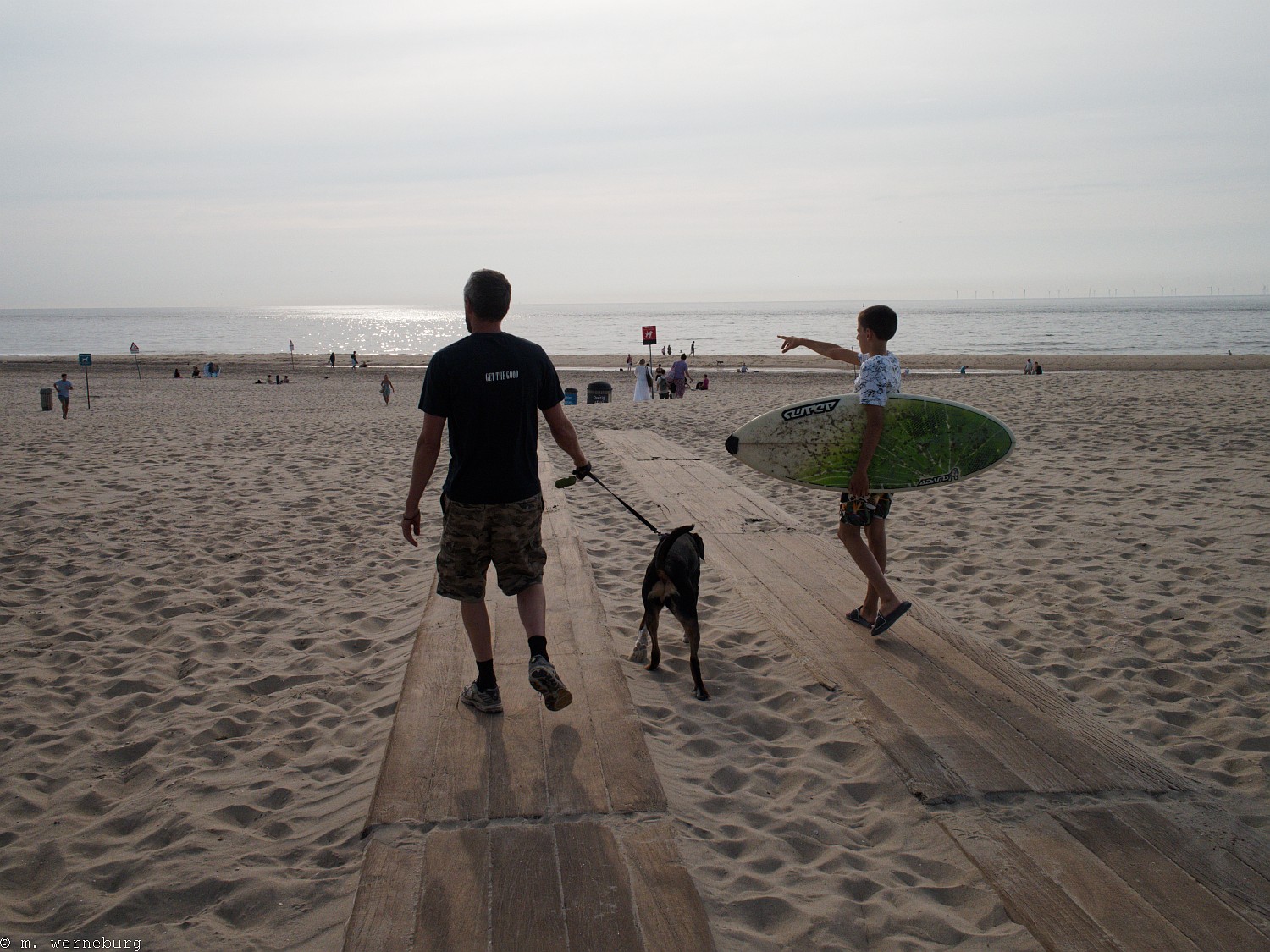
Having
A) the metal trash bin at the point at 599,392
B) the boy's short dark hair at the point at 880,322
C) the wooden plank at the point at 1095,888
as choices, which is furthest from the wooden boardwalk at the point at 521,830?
the metal trash bin at the point at 599,392

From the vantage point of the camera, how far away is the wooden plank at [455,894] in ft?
7.02

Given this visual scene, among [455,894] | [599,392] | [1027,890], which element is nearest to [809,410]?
[1027,890]

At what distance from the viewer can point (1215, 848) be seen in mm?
2596

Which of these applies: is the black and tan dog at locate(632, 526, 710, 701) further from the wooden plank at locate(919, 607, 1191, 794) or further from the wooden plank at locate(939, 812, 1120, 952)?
the wooden plank at locate(919, 607, 1191, 794)

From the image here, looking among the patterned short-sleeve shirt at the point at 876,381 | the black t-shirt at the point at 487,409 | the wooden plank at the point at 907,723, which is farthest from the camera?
the patterned short-sleeve shirt at the point at 876,381

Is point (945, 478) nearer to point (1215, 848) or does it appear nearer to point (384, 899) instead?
point (1215, 848)

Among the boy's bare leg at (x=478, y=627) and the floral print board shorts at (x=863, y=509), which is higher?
the floral print board shorts at (x=863, y=509)

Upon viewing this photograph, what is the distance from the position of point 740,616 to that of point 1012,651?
1503 millimetres

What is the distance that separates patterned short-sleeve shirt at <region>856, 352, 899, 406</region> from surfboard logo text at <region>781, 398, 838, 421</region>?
0.84m

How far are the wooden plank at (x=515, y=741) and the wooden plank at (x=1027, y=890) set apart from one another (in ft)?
4.76

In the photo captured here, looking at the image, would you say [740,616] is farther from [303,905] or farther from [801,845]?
[303,905]

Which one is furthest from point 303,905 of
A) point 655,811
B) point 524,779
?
point 655,811

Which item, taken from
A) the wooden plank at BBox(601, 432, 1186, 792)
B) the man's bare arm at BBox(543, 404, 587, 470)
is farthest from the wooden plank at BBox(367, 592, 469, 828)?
the wooden plank at BBox(601, 432, 1186, 792)

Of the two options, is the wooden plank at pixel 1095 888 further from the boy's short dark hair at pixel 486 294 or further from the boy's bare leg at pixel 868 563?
the boy's short dark hair at pixel 486 294
